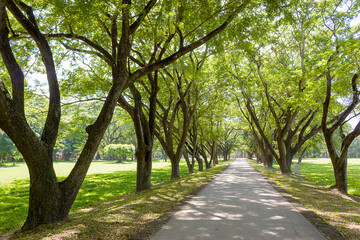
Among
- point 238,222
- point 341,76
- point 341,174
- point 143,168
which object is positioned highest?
point 341,76

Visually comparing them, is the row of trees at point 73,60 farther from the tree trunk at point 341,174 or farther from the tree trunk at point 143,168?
the tree trunk at point 341,174

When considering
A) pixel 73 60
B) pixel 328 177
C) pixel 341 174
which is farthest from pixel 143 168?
pixel 328 177

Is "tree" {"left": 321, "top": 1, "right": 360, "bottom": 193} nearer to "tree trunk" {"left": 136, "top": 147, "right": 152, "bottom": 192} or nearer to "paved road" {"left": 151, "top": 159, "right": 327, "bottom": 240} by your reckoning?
"paved road" {"left": 151, "top": 159, "right": 327, "bottom": 240}

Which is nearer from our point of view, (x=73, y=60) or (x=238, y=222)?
(x=238, y=222)

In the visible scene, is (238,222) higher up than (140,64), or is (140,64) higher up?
(140,64)

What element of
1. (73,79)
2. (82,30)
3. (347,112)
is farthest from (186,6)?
(347,112)

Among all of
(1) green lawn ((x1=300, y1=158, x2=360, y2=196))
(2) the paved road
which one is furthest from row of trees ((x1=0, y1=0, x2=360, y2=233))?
(2) the paved road

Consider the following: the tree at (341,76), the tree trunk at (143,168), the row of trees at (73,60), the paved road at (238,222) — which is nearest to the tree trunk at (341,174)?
the tree at (341,76)

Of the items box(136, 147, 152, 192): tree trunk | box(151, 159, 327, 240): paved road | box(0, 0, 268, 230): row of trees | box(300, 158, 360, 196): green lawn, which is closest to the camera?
box(151, 159, 327, 240): paved road

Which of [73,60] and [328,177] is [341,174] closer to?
[328,177]

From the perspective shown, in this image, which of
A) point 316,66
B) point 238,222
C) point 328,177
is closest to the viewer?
point 238,222

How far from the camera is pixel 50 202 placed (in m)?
5.19

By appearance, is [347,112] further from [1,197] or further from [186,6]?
[1,197]

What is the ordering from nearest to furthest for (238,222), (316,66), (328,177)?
1. (238,222)
2. (316,66)
3. (328,177)
